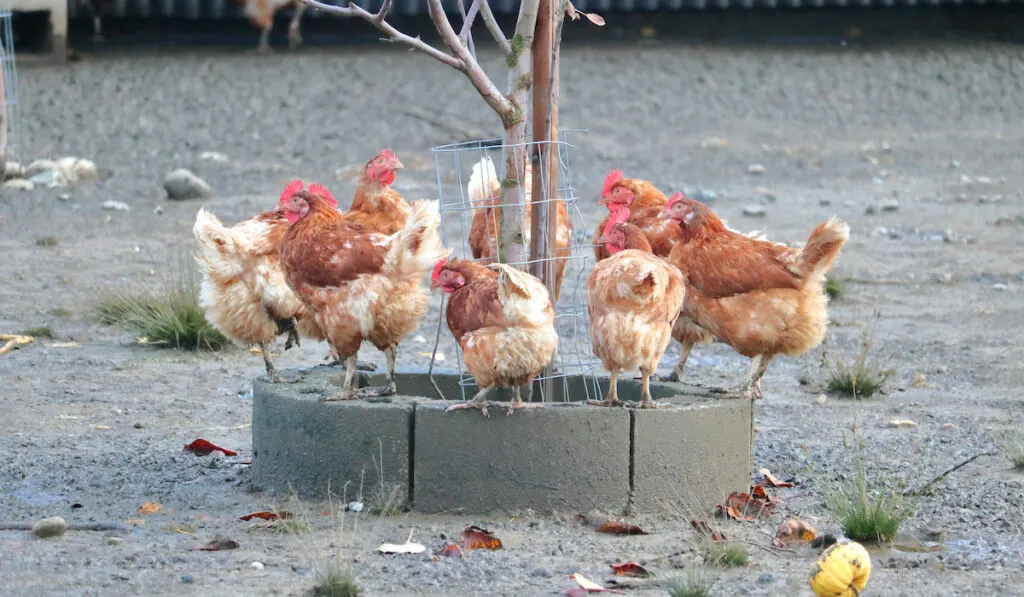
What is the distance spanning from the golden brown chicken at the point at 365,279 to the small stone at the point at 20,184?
8.60m

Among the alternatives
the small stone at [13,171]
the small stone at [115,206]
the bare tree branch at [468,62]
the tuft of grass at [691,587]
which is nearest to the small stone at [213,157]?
the small stone at [13,171]

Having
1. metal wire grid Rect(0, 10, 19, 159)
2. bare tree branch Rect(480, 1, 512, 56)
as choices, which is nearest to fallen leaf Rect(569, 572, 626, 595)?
bare tree branch Rect(480, 1, 512, 56)

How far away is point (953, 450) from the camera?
6.12m

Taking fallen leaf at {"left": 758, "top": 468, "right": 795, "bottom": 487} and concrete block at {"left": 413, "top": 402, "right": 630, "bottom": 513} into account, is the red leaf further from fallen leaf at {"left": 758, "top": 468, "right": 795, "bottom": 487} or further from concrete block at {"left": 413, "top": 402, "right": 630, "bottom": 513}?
fallen leaf at {"left": 758, "top": 468, "right": 795, "bottom": 487}

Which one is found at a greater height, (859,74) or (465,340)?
(859,74)

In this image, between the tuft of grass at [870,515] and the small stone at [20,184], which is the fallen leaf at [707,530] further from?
the small stone at [20,184]

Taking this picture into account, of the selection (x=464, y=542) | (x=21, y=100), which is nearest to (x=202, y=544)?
(x=464, y=542)

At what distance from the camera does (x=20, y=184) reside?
13.1 metres

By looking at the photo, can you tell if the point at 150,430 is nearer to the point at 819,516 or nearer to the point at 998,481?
the point at 819,516

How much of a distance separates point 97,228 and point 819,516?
815 cm

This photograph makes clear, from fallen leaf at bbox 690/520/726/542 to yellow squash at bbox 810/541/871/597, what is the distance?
61 cm

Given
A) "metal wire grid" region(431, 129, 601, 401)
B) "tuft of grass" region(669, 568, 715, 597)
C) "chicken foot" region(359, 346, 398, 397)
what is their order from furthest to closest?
"metal wire grid" region(431, 129, 601, 401), "chicken foot" region(359, 346, 398, 397), "tuft of grass" region(669, 568, 715, 597)

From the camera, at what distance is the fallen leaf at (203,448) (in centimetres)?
597

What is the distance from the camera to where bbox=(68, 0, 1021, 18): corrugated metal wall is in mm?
16891
